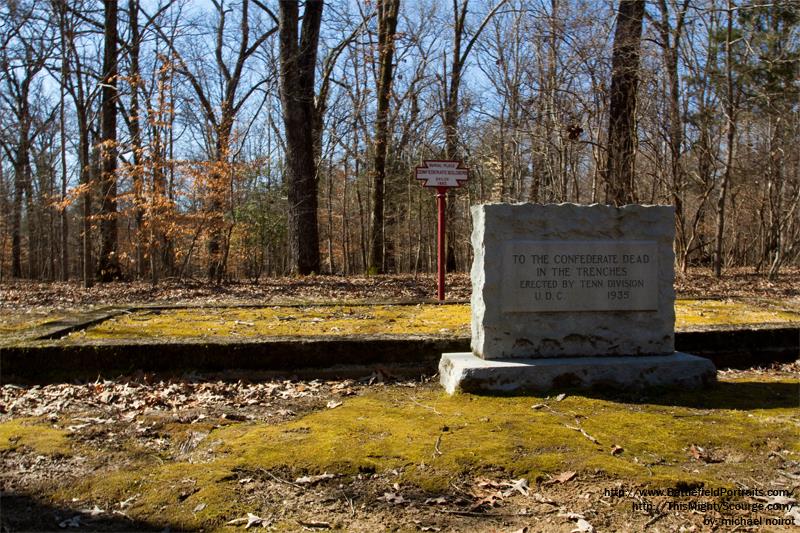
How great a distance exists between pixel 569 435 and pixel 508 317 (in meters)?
1.35

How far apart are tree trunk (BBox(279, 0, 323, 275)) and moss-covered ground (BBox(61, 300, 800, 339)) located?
7460 mm

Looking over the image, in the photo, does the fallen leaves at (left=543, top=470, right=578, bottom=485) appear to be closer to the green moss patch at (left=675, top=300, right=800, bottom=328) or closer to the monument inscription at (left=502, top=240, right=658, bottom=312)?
the monument inscription at (left=502, top=240, right=658, bottom=312)

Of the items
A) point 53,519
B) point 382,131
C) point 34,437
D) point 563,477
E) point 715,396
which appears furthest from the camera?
point 382,131

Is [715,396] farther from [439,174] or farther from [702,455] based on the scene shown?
[439,174]

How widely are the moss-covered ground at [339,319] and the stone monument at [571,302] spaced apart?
1.09m

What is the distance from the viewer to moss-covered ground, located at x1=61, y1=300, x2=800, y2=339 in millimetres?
6793

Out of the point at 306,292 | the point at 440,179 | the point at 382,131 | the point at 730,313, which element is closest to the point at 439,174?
the point at 440,179

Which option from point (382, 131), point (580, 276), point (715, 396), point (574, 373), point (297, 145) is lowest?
point (715, 396)

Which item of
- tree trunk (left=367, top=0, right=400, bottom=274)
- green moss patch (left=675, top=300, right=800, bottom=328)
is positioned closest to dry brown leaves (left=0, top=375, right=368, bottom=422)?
green moss patch (left=675, top=300, right=800, bottom=328)

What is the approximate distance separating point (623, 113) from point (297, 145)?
28.6 feet

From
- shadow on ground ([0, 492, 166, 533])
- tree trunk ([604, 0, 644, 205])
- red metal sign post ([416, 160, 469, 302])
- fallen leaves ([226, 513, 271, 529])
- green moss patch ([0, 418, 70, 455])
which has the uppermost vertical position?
tree trunk ([604, 0, 644, 205])

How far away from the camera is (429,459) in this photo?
12.0 feet

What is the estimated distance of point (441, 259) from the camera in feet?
31.6

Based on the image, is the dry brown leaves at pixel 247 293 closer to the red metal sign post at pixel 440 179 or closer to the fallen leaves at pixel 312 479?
the red metal sign post at pixel 440 179
